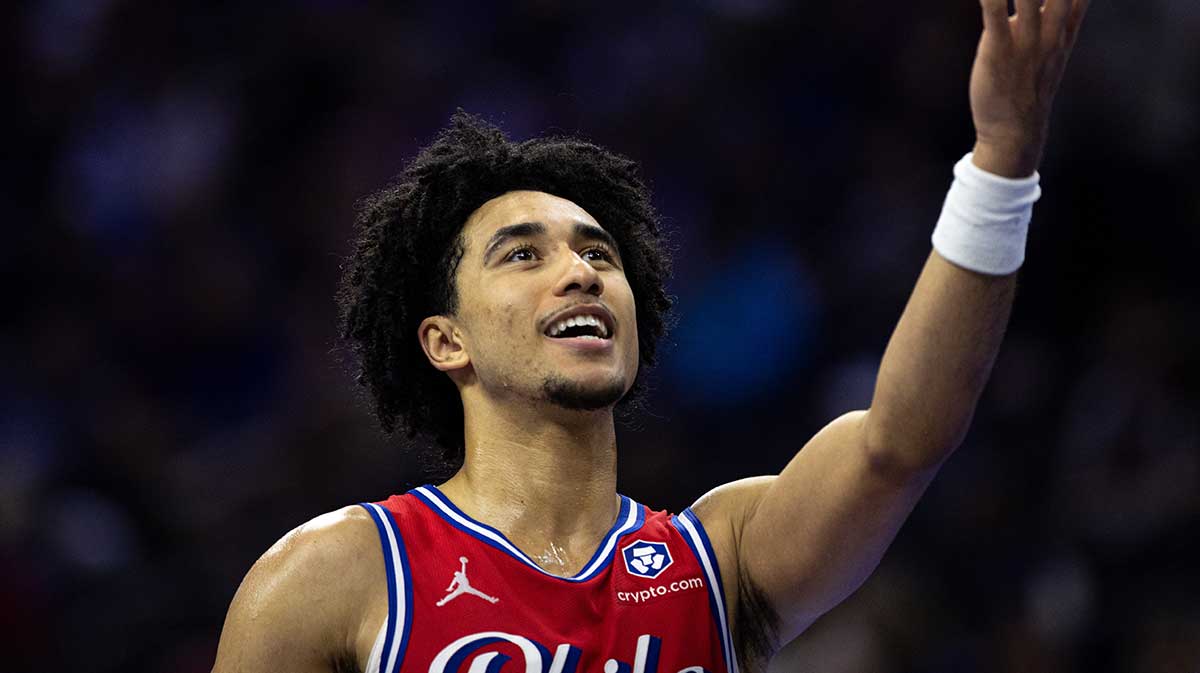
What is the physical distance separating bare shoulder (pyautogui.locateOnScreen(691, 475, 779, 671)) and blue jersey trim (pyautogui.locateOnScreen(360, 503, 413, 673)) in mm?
750


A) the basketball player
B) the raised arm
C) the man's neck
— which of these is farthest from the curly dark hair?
the raised arm

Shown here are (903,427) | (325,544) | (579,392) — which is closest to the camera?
(903,427)

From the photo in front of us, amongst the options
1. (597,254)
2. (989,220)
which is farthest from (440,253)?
(989,220)

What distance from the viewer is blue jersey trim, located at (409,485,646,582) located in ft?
10.4

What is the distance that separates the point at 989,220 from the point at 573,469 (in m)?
1.31

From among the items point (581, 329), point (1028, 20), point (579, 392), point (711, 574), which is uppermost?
point (1028, 20)

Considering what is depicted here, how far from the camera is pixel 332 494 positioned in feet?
19.9

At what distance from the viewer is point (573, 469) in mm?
3395

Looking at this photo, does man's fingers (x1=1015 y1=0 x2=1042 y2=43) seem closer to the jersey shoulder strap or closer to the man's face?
the man's face

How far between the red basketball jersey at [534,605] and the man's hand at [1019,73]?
1.26 m

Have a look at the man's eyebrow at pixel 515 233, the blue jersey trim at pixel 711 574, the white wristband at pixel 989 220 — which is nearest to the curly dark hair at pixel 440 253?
the man's eyebrow at pixel 515 233

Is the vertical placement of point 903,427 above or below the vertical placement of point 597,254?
below

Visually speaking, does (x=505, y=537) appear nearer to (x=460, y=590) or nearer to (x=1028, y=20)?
(x=460, y=590)

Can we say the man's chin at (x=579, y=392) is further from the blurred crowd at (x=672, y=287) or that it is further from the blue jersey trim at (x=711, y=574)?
the blurred crowd at (x=672, y=287)
